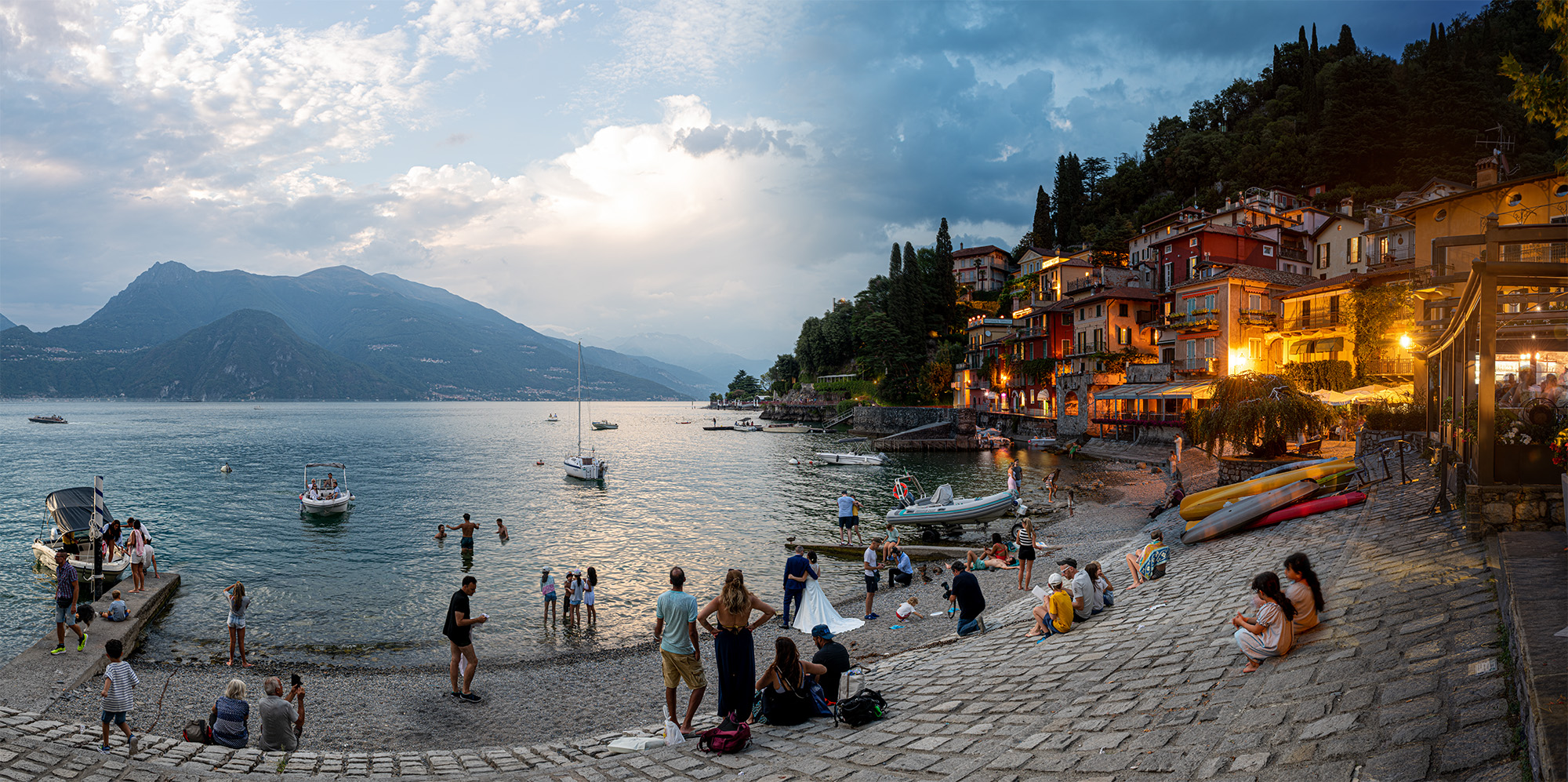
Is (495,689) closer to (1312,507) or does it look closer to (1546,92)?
(1312,507)

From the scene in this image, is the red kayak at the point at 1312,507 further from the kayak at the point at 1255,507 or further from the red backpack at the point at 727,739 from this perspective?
the red backpack at the point at 727,739

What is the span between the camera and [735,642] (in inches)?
334

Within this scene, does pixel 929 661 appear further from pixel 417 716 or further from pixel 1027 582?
pixel 417 716

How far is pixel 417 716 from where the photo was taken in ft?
40.8

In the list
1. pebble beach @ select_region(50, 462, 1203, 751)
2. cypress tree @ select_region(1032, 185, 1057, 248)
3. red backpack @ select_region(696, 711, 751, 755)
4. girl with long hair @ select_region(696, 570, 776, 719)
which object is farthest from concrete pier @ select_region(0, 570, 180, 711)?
cypress tree @ select_region(1032, 185, 1057, 248)

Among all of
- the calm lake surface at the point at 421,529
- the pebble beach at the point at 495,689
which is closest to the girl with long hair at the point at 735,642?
the pebble beach at the point at 495,689

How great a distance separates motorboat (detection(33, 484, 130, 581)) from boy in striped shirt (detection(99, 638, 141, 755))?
1335 cm

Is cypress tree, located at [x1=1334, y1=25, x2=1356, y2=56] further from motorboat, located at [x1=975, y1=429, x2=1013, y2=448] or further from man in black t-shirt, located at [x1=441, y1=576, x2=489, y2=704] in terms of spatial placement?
man in black t-shirt, located at [x1=441, y1=576, x2=489, y2=704]

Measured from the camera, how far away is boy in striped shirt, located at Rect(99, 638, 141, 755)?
959cm

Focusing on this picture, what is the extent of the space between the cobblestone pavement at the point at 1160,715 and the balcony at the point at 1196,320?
4535 cm

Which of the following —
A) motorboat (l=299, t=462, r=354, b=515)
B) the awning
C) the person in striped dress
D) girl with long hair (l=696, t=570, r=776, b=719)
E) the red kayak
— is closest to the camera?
girl with long hair (l=696, t=570, r=776, b=719)

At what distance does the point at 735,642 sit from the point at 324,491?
3872cm

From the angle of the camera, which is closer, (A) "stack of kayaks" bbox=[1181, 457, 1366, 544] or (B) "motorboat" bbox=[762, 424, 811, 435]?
(A) "stack of kayaks" bbox=[1181, 457, 1366, 544]

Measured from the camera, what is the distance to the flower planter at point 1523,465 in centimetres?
837
